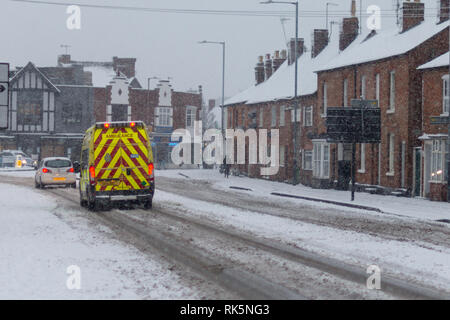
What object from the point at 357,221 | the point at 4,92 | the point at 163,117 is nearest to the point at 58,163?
the point at 4,92

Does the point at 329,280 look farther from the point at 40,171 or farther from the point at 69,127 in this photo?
the point at 69,127

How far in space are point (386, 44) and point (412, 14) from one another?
85.5 inches

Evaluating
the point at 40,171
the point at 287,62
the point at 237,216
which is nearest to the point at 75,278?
the point at 237,216

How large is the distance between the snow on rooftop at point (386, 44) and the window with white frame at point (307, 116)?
4601mm

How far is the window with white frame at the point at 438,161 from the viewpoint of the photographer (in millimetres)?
31812

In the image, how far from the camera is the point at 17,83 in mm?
75750

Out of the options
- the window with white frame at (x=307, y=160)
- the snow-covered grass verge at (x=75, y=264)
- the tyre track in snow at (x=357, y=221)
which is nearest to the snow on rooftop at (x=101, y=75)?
the window with white frame at (x=307, y=160)

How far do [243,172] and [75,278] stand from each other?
2112 inches

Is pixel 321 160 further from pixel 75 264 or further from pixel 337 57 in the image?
pixel 75 264

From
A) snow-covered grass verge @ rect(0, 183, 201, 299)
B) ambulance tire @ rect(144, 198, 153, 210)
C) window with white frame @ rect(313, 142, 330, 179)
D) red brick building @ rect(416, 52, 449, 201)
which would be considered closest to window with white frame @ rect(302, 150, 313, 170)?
window with white frame @ rect(313, 142, 330, 179)

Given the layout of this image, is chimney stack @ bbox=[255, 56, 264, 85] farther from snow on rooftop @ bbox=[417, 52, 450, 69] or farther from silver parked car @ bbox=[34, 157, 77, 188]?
snow on rooftop @ bbox=[417, 52, 450, 69]

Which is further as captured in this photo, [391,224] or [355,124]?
[355,124]

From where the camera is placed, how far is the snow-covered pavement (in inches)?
372

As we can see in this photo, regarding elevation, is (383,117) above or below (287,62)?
below
